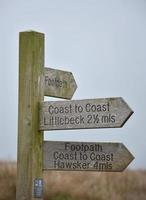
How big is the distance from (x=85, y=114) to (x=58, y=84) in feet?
0.64

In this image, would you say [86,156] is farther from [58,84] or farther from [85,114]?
[58,84]

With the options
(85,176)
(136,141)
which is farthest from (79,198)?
(136,141)

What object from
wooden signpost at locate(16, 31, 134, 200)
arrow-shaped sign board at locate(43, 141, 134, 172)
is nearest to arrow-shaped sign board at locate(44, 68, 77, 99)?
wooden signpost at locate(16, 31, 134, 200)

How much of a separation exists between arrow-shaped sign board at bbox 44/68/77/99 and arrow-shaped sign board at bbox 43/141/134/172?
160 mm

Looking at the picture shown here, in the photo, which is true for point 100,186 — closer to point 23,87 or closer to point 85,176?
point 85,176

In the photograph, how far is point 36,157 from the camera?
161 centimetres

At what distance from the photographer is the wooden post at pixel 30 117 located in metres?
1.61

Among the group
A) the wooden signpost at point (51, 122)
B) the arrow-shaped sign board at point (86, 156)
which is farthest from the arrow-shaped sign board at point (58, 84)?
the arrow-shaped sign board at point (86, 156)

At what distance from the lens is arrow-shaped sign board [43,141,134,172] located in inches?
59.2

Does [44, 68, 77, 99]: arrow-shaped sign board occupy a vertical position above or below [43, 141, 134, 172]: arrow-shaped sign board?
above

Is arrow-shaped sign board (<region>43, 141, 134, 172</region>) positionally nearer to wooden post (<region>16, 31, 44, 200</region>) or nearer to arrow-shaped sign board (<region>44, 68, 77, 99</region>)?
wooden post (<region>16, 31, 44, 200</region>)

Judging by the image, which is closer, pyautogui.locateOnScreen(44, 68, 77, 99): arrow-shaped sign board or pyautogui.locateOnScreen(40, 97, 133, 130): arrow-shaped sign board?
pyautogui.locateOnScreen(40, 97, 133, 130): arrow-shaped sign board

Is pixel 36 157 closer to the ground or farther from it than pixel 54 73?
closer to the ground

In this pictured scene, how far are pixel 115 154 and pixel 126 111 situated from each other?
127 millimetres
